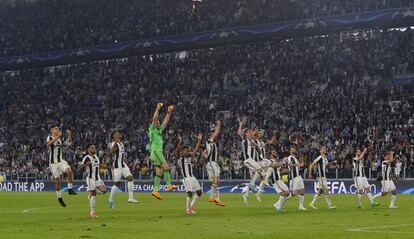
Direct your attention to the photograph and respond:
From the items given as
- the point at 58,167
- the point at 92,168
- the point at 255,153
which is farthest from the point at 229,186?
the point at 92,168

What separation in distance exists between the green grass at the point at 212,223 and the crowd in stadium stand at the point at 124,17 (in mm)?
34217

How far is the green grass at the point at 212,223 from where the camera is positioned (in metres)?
19.3

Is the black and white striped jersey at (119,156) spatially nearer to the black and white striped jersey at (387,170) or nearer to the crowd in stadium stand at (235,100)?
the black and white striped jersey at (387,170)

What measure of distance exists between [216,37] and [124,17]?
47.9 feet

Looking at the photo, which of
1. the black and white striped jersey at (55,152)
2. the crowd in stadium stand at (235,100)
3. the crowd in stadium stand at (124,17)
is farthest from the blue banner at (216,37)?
the black and white striped jersey at (55,152)

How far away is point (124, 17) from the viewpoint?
76.6 m

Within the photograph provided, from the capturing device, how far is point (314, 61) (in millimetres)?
63125

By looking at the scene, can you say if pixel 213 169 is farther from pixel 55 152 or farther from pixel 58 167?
pixel 55 152

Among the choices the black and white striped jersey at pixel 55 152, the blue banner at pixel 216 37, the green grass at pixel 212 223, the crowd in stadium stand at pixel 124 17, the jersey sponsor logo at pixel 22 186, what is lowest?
the jersey sponsor logo at pixel 22 186

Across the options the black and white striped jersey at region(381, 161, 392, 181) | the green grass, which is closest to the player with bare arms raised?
the green grass

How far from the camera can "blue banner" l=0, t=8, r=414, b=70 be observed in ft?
189

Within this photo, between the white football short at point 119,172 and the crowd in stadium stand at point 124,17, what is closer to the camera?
the white football short at point 119,172

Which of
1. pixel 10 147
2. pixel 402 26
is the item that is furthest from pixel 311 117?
pixel 10 147

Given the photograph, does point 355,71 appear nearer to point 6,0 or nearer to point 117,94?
point 117,94
